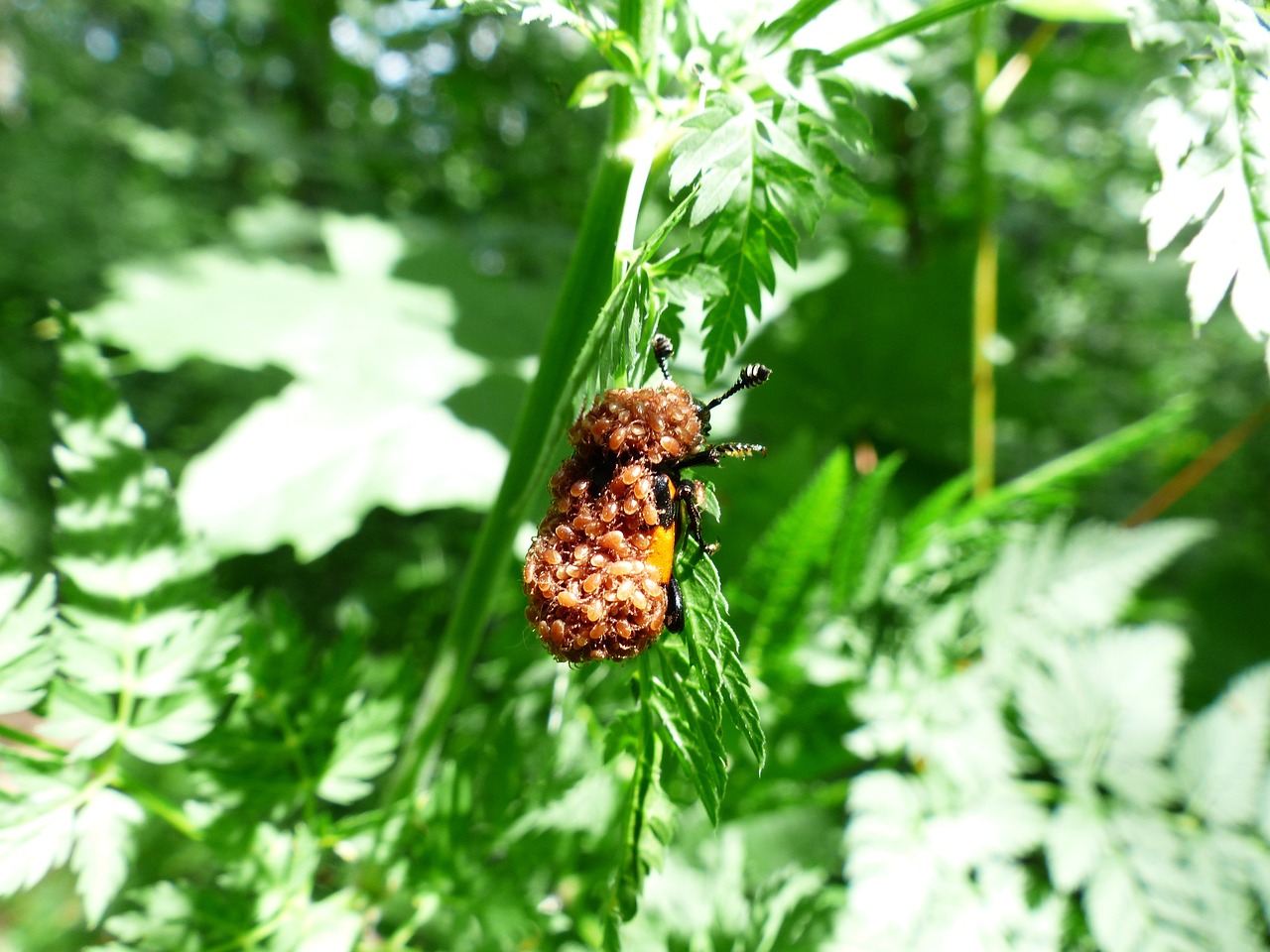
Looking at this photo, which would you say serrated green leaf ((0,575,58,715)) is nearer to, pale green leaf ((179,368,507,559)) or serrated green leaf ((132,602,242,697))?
serrated green leaf ((132,602,242,697))

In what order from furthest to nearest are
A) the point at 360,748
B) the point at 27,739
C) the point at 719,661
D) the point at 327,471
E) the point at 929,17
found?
1. the point at 327,471
2. the point at 360,748
3. the point at 27,739
4. the point at 929,17
5. the point at 719,661

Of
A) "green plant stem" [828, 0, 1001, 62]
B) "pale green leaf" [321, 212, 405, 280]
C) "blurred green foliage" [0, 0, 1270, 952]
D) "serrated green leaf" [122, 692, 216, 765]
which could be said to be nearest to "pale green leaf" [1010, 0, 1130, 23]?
"blurred green foliage" [0, 0, 1270, 952]

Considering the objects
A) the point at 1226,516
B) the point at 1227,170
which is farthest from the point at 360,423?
the point at 1226,516

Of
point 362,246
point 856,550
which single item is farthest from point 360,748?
point 362,246

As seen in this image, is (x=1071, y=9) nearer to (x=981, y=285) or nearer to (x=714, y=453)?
(x=714, y=453)

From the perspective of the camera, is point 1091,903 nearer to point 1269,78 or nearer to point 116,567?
point 1269,78

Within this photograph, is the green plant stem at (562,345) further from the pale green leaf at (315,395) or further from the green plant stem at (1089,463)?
the green plant stem at (1089,463)
